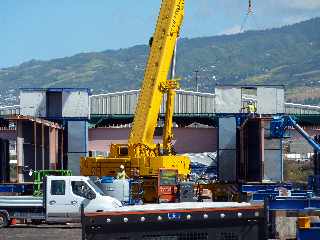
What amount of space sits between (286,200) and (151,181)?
59.5ft

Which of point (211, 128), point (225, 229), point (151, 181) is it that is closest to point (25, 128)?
point (151, 181)

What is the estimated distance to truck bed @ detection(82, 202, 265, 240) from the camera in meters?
7.96

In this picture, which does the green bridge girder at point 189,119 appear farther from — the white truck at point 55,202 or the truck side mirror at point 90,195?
the truck side mirror at point 90,195

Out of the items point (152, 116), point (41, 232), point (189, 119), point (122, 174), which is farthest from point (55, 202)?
point (189, 119)

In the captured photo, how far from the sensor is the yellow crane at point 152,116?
40.8 metres

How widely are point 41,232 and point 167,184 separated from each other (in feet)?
40.7

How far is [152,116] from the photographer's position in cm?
4109

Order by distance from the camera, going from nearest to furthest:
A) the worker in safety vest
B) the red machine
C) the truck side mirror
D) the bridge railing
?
1. the truck side mirror
2. the red machine
3. the worker in safety vest
4. the bridge railing

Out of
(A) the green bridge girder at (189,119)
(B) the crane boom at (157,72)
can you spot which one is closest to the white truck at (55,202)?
(B) the crane boom at (157,72)

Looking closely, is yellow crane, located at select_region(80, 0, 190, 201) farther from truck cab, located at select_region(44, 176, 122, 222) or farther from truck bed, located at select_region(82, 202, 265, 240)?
truck bed, located at select_region(82, 202, 265, 240)

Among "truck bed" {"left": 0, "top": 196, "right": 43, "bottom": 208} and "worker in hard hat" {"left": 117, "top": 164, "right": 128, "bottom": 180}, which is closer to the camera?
"truck bed" {"left": 0, "top": 196, "right": 43, "bottom": 208}

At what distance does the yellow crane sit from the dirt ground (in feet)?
39.0

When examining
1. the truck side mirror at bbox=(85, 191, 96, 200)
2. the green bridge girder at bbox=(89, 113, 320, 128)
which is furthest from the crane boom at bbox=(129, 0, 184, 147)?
the green bridge girder at bbox=(89, 113, 320, 128)

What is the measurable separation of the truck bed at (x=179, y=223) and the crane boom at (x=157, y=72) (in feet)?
108
